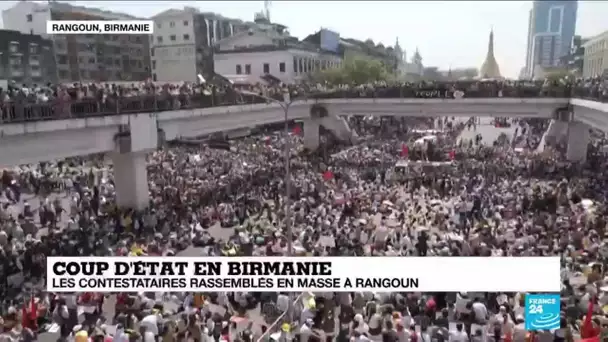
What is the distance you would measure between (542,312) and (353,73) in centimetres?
5240

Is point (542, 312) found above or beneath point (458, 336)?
above

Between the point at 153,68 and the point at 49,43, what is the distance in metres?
8.75

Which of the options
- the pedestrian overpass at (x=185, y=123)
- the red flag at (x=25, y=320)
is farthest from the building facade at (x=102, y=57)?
the red flag at (x=25, y=320)

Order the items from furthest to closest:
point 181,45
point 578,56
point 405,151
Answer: point 181,45, point 578,56, point 405,151

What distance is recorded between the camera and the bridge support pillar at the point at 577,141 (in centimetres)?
3109

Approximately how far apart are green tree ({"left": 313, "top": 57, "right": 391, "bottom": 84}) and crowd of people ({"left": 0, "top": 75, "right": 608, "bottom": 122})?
77.7ft

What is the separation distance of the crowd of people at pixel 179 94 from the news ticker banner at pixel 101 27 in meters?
3.65

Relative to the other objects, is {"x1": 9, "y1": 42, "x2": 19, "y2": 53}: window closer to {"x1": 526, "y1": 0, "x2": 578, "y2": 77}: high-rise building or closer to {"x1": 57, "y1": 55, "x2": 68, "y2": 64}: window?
{"x1": 57, "y1": 55, "x2": 68, "y2": 64}: window

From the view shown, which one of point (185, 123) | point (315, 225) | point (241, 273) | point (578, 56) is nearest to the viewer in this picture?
point (241, 273)

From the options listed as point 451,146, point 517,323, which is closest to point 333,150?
point 451,146

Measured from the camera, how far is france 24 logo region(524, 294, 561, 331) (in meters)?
10.2

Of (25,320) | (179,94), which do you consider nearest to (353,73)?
(179,94)

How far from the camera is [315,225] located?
58.4 ft

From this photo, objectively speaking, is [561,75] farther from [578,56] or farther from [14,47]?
[14,47]
